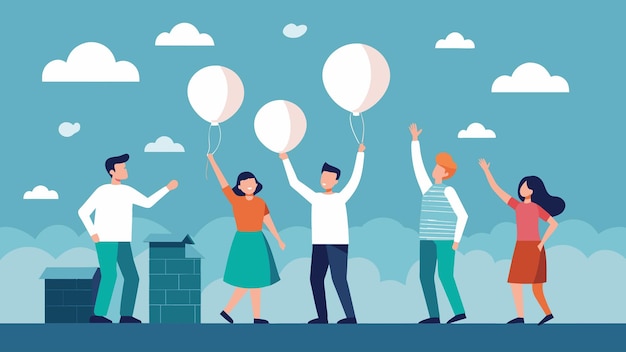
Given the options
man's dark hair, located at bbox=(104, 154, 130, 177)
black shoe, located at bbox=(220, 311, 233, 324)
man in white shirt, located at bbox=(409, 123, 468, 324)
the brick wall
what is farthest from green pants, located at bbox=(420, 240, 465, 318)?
man's dark hair, located at bbox=(104, 154, 130, 177)

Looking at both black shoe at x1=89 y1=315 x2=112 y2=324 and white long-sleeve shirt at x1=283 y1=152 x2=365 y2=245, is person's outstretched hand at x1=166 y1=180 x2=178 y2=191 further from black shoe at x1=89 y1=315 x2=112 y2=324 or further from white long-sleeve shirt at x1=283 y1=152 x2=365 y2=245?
black shoe at x1=89 y1=315 x2=112 y2=324

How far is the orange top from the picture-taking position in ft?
42.2

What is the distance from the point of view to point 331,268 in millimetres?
12836

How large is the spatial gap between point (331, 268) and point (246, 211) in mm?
847

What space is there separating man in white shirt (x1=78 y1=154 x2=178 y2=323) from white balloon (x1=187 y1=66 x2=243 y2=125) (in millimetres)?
666

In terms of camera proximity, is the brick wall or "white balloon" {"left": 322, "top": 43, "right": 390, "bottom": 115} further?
the brick wall

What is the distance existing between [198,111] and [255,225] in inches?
41.5

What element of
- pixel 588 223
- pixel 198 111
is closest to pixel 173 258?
pixel 198 111

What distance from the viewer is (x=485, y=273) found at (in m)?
13.3

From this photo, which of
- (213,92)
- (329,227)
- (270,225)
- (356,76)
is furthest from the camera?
(270,225)

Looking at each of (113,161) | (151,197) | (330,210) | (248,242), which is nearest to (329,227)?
(330,210)

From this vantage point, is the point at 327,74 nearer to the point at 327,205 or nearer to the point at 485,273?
the point at 327,205

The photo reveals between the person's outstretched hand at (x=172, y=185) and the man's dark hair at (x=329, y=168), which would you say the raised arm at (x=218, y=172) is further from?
A: the man's dark hair at (x=329, y=168)

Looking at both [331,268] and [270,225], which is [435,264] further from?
[270,225]
